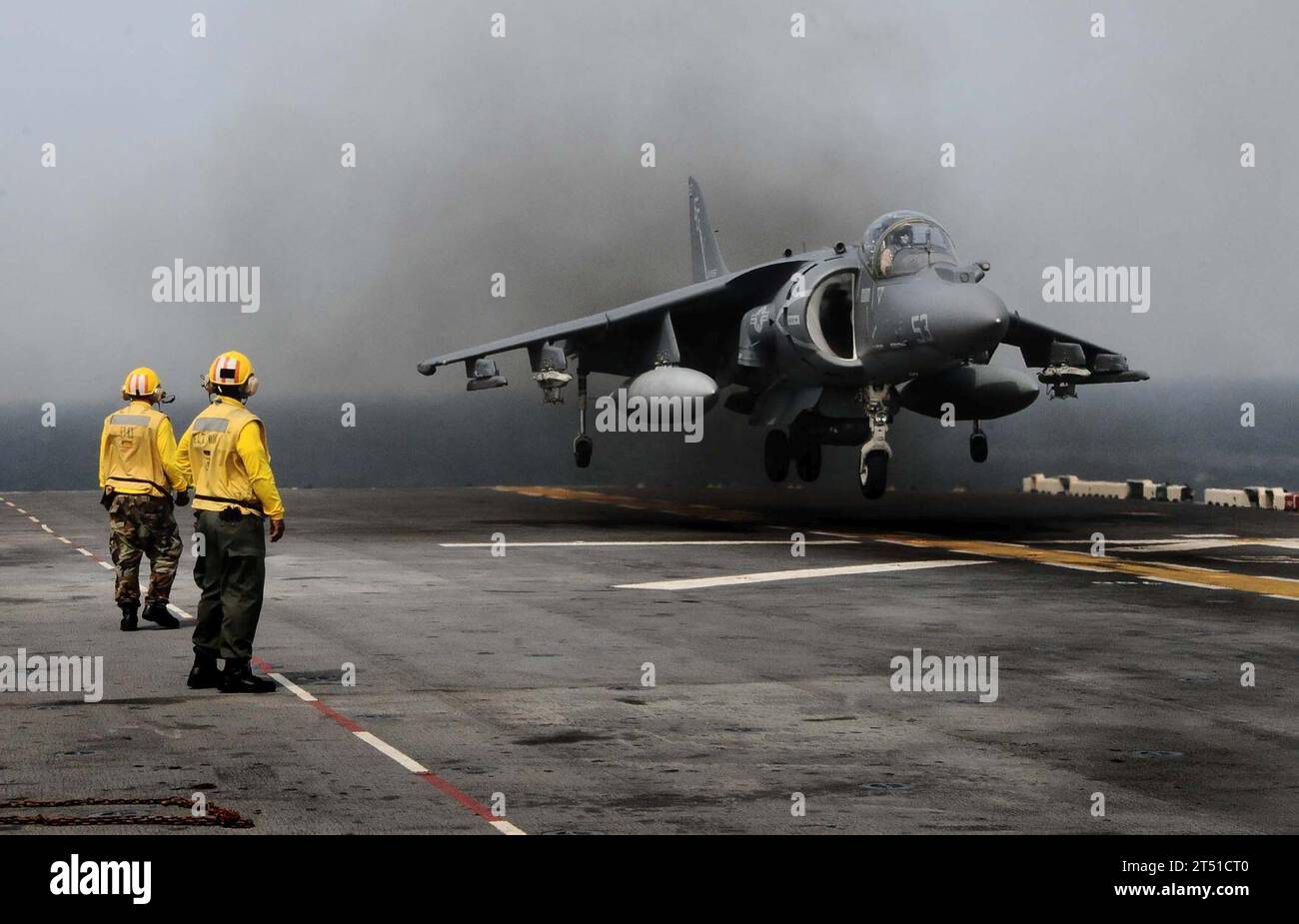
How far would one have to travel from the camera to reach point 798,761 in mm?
9148

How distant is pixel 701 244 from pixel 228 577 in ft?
96.4

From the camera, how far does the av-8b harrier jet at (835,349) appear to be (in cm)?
2605

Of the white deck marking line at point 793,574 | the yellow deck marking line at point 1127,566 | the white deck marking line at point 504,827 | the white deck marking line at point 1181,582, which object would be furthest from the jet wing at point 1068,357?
the white deck marking line at point 504,827

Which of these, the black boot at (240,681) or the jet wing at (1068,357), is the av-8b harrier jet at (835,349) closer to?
the jet wing at (1068,357)

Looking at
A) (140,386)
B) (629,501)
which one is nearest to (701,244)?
(629,501)

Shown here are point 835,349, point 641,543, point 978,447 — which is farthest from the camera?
point 978,447

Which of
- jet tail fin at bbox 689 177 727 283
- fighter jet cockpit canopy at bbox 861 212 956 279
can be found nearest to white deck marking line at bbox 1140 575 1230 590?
fighter jet cockpit canopy at bbox 861 212 956 279

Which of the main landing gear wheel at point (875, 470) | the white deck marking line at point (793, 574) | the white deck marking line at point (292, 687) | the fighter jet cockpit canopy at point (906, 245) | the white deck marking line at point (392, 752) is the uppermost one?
the fighter jet cockpit canopy at point (906, 245)

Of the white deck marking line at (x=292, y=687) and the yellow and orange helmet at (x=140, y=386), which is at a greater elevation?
the yellow and orange helmet at (x=140, y=386)

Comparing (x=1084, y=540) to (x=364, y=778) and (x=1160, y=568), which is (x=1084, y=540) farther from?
(x=364, y=778)

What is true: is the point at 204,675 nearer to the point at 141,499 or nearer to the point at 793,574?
the point at 141,499

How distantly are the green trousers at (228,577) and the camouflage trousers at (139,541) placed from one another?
10.5 feet

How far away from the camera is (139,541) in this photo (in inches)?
576
